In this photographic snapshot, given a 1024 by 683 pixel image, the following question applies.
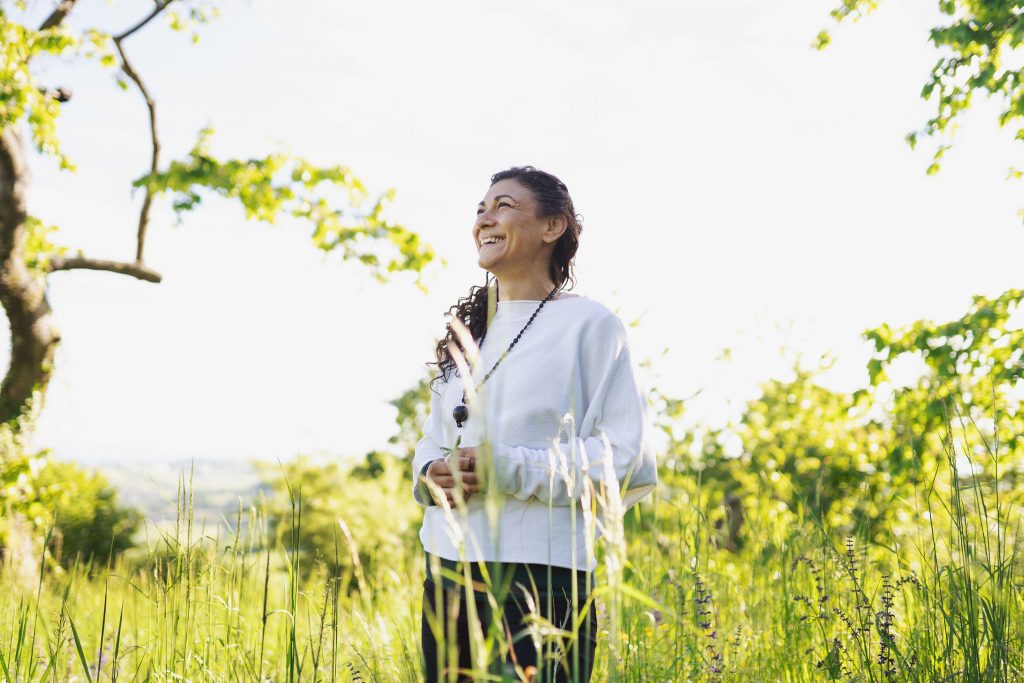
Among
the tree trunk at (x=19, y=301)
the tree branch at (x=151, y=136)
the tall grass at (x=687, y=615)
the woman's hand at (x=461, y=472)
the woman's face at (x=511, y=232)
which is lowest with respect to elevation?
the tall grass at (x=687, y=615)

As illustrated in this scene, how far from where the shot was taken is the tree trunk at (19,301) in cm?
679

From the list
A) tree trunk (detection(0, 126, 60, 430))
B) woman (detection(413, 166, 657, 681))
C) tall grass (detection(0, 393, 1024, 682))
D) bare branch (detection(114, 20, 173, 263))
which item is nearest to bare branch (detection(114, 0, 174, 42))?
bare branch (detection(114, 20, 173, 263))

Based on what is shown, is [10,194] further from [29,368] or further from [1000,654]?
[1000,654]

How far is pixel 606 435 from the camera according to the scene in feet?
5.74

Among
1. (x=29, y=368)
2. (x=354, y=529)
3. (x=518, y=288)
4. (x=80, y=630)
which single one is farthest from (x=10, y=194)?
(x=518, y=288)

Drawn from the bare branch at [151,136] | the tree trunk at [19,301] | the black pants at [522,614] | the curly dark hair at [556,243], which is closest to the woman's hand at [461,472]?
the black pants at [522,614]

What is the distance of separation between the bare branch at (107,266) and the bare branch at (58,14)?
2.01 metres

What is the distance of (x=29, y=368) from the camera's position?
7152mm

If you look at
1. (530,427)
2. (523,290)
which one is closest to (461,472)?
(530,427)

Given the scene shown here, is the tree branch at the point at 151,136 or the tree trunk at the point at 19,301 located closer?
the tree trunk at the point at 19,301

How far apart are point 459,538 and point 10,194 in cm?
724

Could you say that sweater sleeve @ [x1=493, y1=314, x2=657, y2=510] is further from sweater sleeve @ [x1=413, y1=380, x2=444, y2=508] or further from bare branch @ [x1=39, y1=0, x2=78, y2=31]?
bare branch @ [x1=39, y1=0, x2=78, y2=31]

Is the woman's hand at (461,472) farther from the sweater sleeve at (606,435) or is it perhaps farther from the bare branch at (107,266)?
the bare branch at (107,266)

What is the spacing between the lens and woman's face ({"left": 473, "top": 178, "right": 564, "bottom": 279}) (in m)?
2.09
